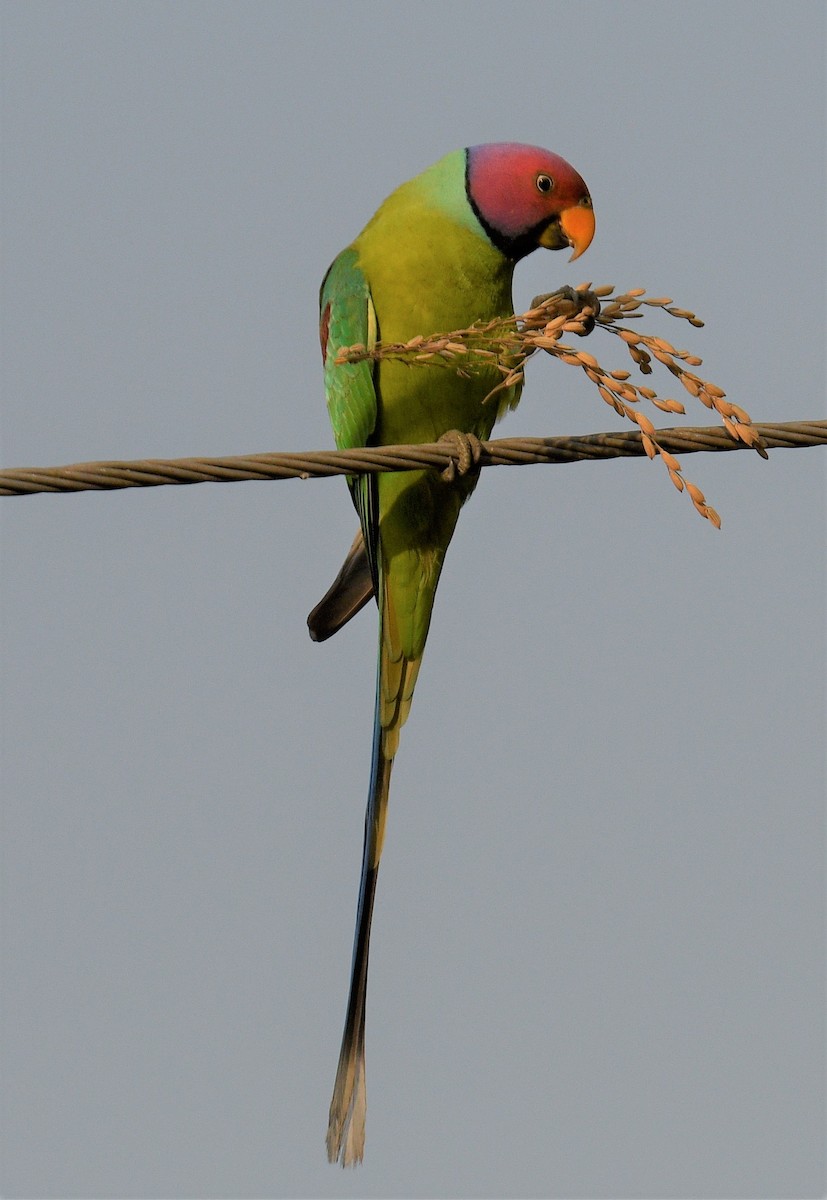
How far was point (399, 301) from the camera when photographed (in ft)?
12.3

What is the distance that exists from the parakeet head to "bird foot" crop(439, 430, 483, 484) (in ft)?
2.78

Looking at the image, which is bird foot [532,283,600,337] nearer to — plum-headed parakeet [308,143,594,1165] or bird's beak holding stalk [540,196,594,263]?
plum-headed parakeet [308,143,594,1165]

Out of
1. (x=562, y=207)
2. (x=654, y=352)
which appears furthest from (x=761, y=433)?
(x=562, y=207)

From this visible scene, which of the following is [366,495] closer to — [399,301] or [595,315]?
[399,301]

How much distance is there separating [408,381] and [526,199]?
2.14 ft

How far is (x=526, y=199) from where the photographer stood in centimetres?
393

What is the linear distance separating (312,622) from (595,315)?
1485mm

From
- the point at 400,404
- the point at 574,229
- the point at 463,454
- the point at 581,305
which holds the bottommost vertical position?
the point at 463,454

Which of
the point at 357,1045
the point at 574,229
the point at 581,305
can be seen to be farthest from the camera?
the point at 574,229

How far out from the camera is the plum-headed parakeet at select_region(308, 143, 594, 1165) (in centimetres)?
376

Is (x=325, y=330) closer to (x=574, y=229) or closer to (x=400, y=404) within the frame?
(x=400, y=404)

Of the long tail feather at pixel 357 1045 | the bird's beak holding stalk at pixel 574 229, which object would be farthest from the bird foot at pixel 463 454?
the long tail feather at pixel 357 1045

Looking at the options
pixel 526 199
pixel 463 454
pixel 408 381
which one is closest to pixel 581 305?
pixel 463 454

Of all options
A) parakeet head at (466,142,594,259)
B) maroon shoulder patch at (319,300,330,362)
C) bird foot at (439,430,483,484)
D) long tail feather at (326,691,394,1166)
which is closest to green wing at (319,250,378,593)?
maroon shoulder patch at (319,300,330,362)
